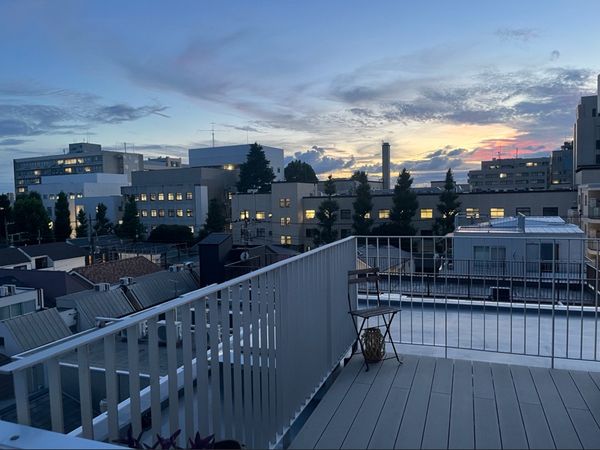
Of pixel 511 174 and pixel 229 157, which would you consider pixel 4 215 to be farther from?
pixel 511 174

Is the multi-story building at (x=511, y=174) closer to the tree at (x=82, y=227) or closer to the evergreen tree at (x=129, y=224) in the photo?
the evergreen tree at (x=129, y=224)

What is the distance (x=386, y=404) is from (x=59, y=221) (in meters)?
43.5

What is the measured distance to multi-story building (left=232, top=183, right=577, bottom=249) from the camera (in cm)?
2945

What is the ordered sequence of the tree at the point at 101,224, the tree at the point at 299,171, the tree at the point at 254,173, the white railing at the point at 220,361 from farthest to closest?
1. the tree at the point at 299,171
2. the tree at the point at 254,173
3. the tree at the point at 101,224
4. the white railing at the point at 220,361

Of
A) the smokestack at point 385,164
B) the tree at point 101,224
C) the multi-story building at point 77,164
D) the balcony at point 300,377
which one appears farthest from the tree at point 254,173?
the balcony at point 300,377

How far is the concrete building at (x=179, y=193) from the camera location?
43.7 m

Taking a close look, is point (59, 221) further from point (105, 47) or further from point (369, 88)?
point (369, 88)

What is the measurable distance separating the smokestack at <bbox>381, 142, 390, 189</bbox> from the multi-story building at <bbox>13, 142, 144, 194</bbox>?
154 ft

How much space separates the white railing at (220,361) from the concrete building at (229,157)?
172ft

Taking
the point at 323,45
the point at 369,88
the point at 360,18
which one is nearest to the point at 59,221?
the point at 369,88

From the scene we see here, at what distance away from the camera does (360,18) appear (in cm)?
1035

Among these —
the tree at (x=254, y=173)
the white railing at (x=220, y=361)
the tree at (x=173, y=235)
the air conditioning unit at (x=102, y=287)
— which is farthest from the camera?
the tree at (x=254, y=173)

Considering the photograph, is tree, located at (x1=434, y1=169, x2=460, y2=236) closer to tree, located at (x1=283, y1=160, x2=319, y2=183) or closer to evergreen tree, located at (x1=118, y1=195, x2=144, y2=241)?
evergreen tree, located at (x1=118, y1=195, x2=144, y2=241)

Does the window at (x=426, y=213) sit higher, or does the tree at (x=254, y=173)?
the tree at (x=254, y=173)
